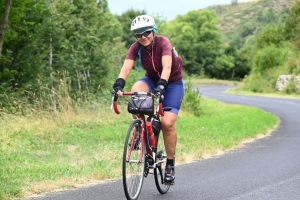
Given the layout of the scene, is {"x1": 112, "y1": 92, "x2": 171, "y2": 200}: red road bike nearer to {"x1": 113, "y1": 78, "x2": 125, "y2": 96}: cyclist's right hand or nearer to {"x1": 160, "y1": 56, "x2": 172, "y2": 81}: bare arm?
{"x1": 113, "y1": 78, "x2": 125, "y2": 96}: cyclist's right hand

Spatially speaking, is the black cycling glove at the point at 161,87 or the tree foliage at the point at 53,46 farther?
the tree foliage at the point at 53,46

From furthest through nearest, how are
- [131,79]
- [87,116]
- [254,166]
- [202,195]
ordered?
1. [131,79]
2. [87,116]
3. [254,166]
4. [202,195]

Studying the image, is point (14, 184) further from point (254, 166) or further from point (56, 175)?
point (254, 166)

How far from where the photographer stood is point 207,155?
12.0m

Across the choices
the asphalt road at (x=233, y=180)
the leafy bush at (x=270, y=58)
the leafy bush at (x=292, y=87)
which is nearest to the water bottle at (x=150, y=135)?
the asphalt road at (x=233, y=180)

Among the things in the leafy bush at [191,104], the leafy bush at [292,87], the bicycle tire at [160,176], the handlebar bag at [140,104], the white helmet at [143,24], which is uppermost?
the white helmet at [143,24]

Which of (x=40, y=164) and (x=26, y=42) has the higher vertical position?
(x=26, y=42)

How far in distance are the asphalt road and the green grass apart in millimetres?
456

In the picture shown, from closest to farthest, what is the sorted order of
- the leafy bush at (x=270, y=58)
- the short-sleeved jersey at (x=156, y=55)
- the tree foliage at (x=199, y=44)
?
the short-sleeved jersey at (x=156, y=55) → the leafy bush at (x=270, y=58) → the tree foliage at (x=199, y=44)

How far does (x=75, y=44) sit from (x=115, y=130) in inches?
363

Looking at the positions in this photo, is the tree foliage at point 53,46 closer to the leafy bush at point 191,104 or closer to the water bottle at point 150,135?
the leafy bush at point 191,104

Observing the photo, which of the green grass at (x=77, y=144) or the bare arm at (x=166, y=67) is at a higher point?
the bare arm at (x=166, y=67)

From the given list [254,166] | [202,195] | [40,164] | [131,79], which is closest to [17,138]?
[40,164]

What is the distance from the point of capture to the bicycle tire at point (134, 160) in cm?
651
